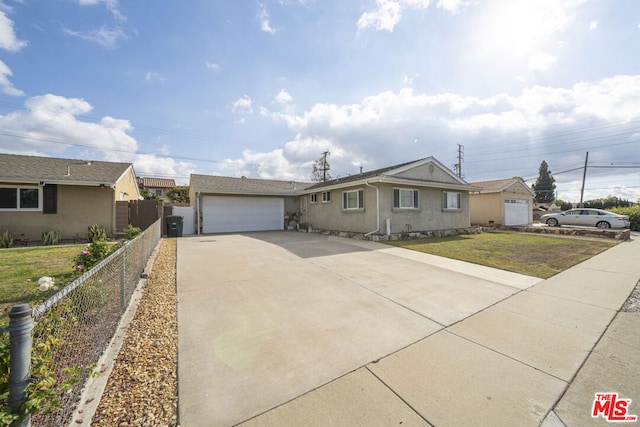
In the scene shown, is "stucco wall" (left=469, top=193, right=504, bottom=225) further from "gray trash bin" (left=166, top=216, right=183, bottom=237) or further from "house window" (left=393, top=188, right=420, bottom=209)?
"gray trash bin" (left=166, top=216, right=183, bottom=237)

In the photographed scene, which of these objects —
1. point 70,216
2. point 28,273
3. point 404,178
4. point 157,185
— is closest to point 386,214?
point 404,178

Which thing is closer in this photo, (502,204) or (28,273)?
(28,273)

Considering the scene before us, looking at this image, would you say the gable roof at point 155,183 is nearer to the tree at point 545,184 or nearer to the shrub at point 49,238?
the shrub at point 49,238

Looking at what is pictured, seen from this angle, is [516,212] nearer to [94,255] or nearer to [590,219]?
[590,219]

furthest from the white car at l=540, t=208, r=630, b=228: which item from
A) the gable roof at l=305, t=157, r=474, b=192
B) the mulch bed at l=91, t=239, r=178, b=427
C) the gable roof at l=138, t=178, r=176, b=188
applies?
the gable roof at l=138, t=178, r=176, b=188

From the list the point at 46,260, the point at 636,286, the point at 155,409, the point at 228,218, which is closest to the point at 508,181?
the point at 636,286

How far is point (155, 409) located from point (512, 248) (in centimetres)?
1192

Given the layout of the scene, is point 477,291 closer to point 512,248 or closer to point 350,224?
point 512,248

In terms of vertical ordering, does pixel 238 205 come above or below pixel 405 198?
below

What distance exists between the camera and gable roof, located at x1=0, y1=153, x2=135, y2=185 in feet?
34.6

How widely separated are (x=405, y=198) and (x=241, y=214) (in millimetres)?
10547

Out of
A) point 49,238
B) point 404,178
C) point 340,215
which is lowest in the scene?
point 49,238

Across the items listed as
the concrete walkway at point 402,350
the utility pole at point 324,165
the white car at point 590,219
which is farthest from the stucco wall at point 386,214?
the utility pole at point 324,165

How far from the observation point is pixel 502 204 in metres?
19.8
